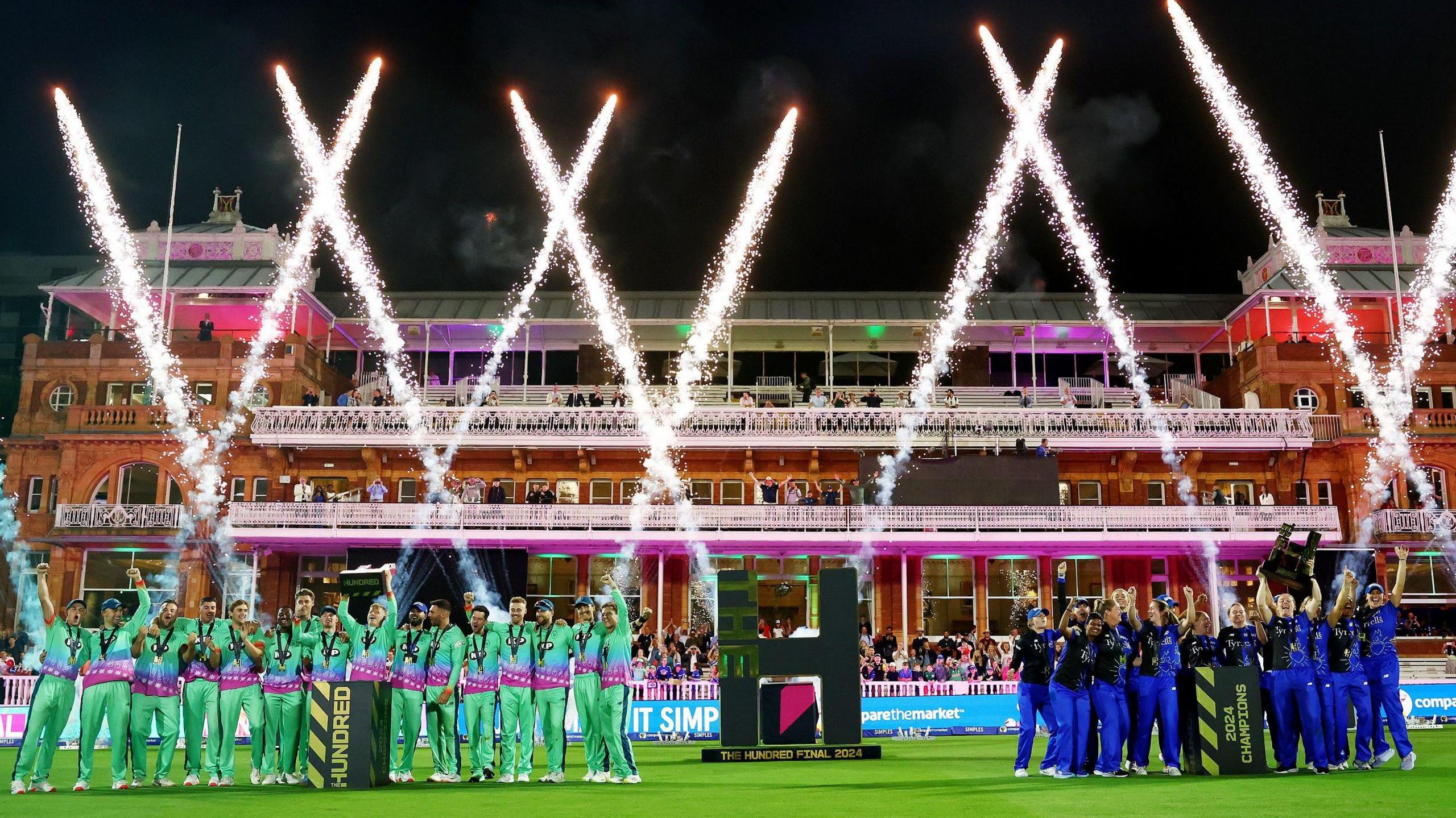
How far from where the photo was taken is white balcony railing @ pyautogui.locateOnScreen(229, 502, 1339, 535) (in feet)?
105

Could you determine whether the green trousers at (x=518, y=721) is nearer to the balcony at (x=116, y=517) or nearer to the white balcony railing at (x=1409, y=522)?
the balcony at (x=116, y=517)

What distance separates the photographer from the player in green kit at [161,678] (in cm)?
1291

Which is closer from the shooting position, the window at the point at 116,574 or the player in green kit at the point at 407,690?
the player in green kit at the point at 407,690

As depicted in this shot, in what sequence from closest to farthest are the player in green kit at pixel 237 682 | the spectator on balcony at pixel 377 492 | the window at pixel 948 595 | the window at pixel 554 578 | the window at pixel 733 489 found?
1. the player in green kit at pixel 237 682
2. the spectator on balcony at pixel 377 492
3. the window at pixel 948 595
4. the window at pixel 554 578
5. the window at pixel 733 489

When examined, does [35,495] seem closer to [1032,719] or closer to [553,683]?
[553,683]

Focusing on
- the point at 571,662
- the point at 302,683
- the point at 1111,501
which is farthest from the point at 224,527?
the point at 1111,501

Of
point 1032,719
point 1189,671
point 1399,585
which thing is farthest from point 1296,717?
point 1032,719

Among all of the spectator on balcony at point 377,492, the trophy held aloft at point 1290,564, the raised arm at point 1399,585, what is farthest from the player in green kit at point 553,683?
the spectator on balcony at point 377,492

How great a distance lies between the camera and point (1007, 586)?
1351 inches

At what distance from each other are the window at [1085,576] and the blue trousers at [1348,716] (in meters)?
21.6

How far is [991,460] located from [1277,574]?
19640 millimetres

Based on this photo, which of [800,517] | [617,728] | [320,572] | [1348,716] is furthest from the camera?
[320,572]

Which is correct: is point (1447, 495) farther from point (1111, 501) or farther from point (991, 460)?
point (991, 460)

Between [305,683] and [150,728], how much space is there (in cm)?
176
